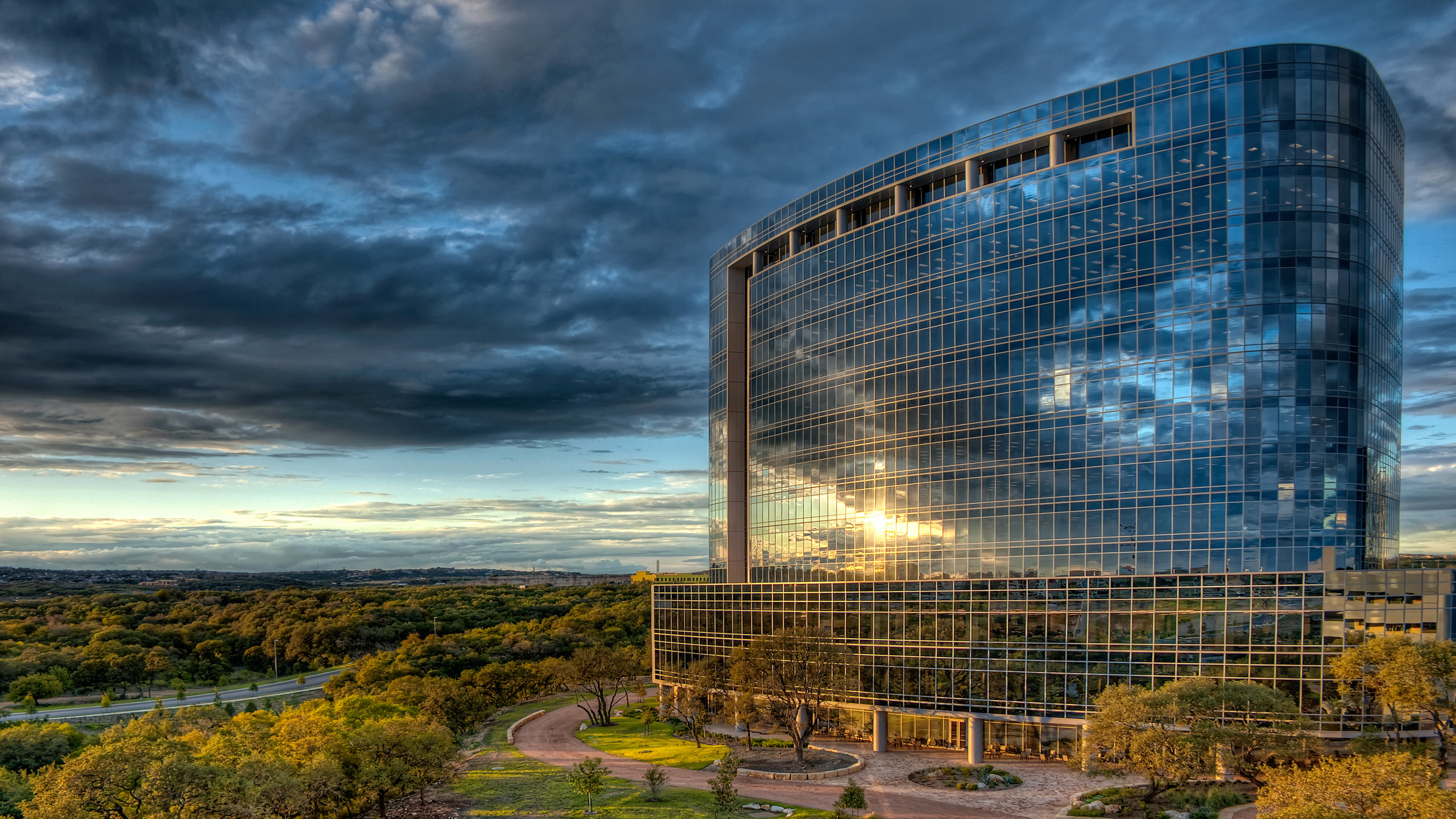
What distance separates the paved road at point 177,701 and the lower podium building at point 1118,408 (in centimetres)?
7619

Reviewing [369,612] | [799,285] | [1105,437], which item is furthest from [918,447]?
[369,612]

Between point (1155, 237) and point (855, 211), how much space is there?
37.2m

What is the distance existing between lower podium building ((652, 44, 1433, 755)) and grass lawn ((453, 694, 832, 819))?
2573 cm

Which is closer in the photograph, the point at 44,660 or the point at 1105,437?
the point at 1105,437

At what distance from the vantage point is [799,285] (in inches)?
4358

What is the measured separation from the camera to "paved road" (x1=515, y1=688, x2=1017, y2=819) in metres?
63.3

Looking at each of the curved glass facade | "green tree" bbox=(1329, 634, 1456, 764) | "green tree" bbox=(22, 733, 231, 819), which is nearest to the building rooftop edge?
the curved glass facade

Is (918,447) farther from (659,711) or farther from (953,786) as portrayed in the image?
(659,711)

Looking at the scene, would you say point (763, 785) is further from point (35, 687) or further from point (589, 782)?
point (35, 687)

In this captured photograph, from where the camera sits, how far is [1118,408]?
78625 mm

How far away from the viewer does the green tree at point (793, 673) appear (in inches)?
3216

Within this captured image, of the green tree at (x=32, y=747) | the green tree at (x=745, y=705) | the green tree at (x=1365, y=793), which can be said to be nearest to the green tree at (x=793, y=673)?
the green tree at (x=745, y=705)

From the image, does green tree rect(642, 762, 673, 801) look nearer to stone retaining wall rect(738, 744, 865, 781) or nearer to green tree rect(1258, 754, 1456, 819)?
stone retaining wall rect(738, 744, 865, 781)

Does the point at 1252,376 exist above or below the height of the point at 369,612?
above
